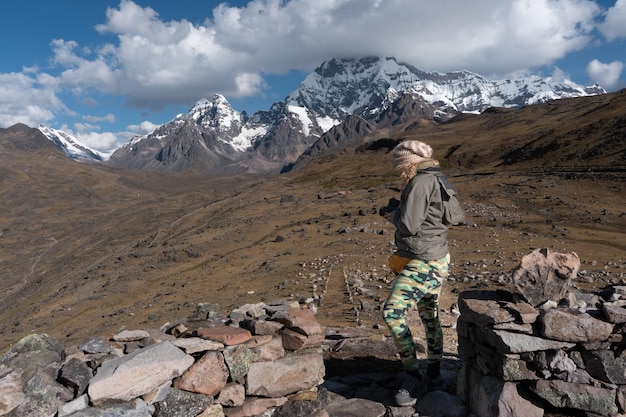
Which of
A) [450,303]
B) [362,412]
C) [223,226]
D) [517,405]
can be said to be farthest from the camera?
A: [223,226]

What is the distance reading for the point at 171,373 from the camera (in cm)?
651

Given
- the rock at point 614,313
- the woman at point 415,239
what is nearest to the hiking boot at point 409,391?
the woman at point 415,239

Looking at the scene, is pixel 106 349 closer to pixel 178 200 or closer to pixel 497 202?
pixel 497 202

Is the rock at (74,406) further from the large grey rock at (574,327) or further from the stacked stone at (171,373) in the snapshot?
the large grey rock at (574,327)

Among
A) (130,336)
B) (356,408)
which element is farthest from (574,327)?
(130,336)

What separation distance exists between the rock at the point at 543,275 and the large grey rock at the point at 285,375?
3595 mm

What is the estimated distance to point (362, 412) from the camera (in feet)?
22.8

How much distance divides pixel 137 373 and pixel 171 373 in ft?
Answer: 1.64

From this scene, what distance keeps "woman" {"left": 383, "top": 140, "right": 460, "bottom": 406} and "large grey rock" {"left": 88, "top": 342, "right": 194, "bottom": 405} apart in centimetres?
332

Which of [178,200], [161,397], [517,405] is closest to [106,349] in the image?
[161,397]

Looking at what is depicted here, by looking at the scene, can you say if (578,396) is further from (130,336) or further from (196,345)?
(130,336)

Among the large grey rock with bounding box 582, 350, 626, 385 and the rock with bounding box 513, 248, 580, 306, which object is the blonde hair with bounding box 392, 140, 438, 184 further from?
the large grey rock with bounding box 582, 350, 626, 385

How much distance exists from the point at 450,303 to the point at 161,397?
42.5 ft

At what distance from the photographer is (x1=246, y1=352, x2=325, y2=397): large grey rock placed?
23.6 ft
